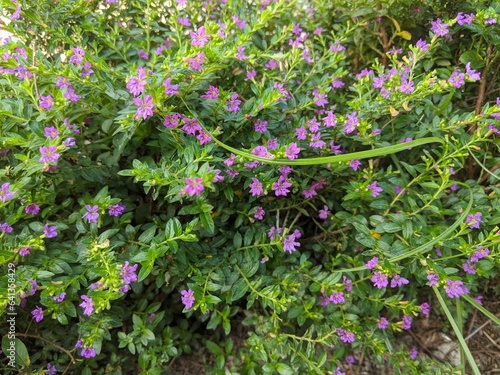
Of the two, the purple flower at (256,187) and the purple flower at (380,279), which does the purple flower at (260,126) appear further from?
the purple flower at (380,279)

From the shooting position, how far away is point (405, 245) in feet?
5.67

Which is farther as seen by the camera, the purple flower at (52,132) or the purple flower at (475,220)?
the purple flower at (475,220)

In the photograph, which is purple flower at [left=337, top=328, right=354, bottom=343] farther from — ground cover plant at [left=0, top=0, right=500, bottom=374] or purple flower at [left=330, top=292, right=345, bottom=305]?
purple flower at [left=330, top=292, right=345, bottom=305]

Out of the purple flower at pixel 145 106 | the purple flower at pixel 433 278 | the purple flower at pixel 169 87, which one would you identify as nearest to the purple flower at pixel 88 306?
the purple flower at pixel 145 106

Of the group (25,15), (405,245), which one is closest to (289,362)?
(405,245)

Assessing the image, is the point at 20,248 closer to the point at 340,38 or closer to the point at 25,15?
the point at 25,15

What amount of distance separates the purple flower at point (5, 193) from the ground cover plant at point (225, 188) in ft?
0.06

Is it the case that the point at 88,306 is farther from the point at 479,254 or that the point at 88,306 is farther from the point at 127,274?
the point at 479,254

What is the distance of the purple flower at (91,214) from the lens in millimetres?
1655

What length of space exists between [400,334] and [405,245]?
0.84m

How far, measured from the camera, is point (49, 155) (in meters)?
1.49

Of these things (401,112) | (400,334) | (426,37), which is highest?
(426,37)

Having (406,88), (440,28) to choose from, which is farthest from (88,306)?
(440,28)

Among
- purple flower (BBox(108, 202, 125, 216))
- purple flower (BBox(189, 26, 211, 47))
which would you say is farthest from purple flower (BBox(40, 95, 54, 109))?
purple flower (BBox(189, 26, 211, 47))
